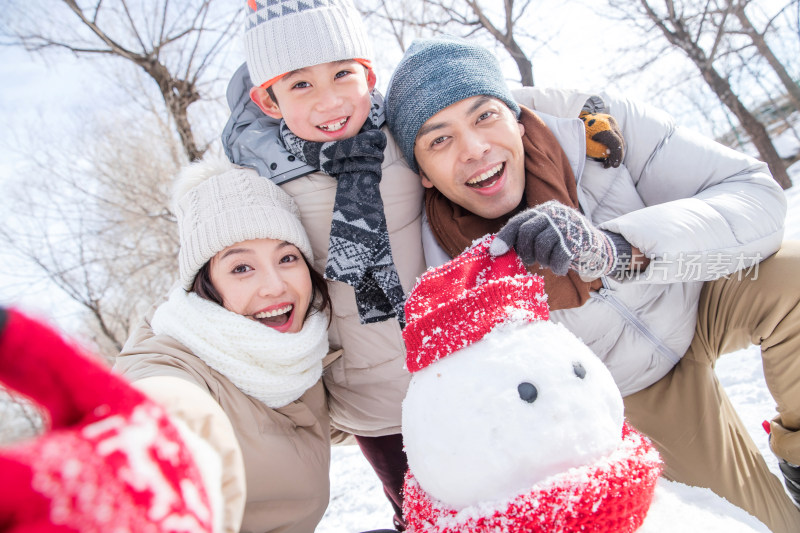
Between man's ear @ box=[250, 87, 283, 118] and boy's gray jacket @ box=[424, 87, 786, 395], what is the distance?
2.86ft

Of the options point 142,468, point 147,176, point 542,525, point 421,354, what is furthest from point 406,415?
point 147,176

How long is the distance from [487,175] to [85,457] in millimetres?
1598

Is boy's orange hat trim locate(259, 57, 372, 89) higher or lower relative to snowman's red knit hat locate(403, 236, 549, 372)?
higher

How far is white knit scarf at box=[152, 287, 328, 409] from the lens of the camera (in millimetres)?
1596

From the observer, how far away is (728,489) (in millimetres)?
1796

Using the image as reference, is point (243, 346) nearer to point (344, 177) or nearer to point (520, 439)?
point (344, 177)

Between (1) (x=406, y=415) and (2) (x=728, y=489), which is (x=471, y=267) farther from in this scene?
(2) (x=728, y=489)

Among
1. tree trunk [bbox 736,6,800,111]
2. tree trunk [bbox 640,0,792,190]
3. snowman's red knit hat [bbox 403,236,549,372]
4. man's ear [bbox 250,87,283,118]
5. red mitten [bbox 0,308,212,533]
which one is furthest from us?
tree trunk [bbox 736,6,800,111]

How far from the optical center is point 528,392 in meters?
0.97

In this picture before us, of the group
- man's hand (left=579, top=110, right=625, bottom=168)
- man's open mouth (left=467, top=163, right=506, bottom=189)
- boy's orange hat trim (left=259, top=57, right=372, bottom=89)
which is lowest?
man's open mouth (left=467, top=163, right=506, bottom=189)

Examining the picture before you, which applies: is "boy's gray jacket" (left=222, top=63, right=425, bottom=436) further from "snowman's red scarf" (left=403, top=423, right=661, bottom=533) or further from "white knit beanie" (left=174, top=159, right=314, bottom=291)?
"snowman's red scarf" (left=403, top=423, right=661, bottom=533)

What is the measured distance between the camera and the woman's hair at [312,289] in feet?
5.84

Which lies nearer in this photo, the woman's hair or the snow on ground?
the woman's hair

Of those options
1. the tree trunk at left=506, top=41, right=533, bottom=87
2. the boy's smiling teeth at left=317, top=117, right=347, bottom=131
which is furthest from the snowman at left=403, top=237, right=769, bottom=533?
the tree trunk at left=506, top=41, right=533, bottom=87
